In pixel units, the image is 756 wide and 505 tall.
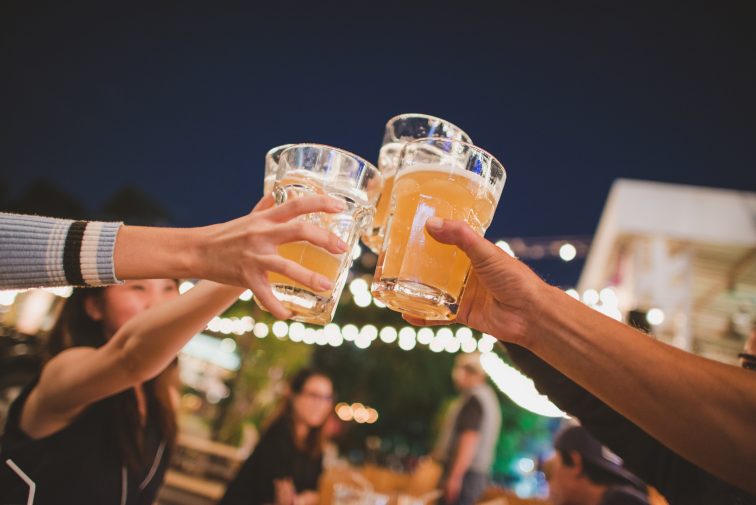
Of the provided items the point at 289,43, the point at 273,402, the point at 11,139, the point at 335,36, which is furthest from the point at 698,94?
the point at 11,139

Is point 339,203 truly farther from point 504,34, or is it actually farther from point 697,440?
point 504,34

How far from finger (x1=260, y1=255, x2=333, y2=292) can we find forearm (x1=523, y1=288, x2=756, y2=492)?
548 millimetres

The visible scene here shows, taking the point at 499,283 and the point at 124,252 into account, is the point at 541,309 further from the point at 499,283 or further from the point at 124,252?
the point at 124,252

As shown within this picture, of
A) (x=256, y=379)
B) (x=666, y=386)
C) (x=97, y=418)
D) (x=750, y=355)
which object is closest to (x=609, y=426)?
(x=750, y=355)

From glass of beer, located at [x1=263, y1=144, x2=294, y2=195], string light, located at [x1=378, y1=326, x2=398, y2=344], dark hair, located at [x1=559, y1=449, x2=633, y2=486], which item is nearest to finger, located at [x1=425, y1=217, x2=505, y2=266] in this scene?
glass of beer, located at [x1=263, y1=144, x2=294, y2=195]

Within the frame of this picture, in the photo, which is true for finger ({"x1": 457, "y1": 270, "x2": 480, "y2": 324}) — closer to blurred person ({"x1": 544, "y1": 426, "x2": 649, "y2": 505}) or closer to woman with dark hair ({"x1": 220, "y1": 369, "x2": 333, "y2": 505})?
blurred person ({"x1": 544, "y1": 426, "x2": 649, "y2": 505})

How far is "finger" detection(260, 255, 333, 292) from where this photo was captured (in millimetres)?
918

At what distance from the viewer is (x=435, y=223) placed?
1.03 meters

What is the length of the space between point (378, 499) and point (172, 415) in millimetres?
2239

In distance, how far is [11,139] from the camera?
29328 mm

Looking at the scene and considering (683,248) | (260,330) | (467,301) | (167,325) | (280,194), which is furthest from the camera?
(260,330)

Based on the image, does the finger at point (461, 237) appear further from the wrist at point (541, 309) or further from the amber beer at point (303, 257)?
the amber beer at point (303, 257)

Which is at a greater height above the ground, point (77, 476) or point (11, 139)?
point (11, 139)

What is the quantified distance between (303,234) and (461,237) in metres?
0.36
